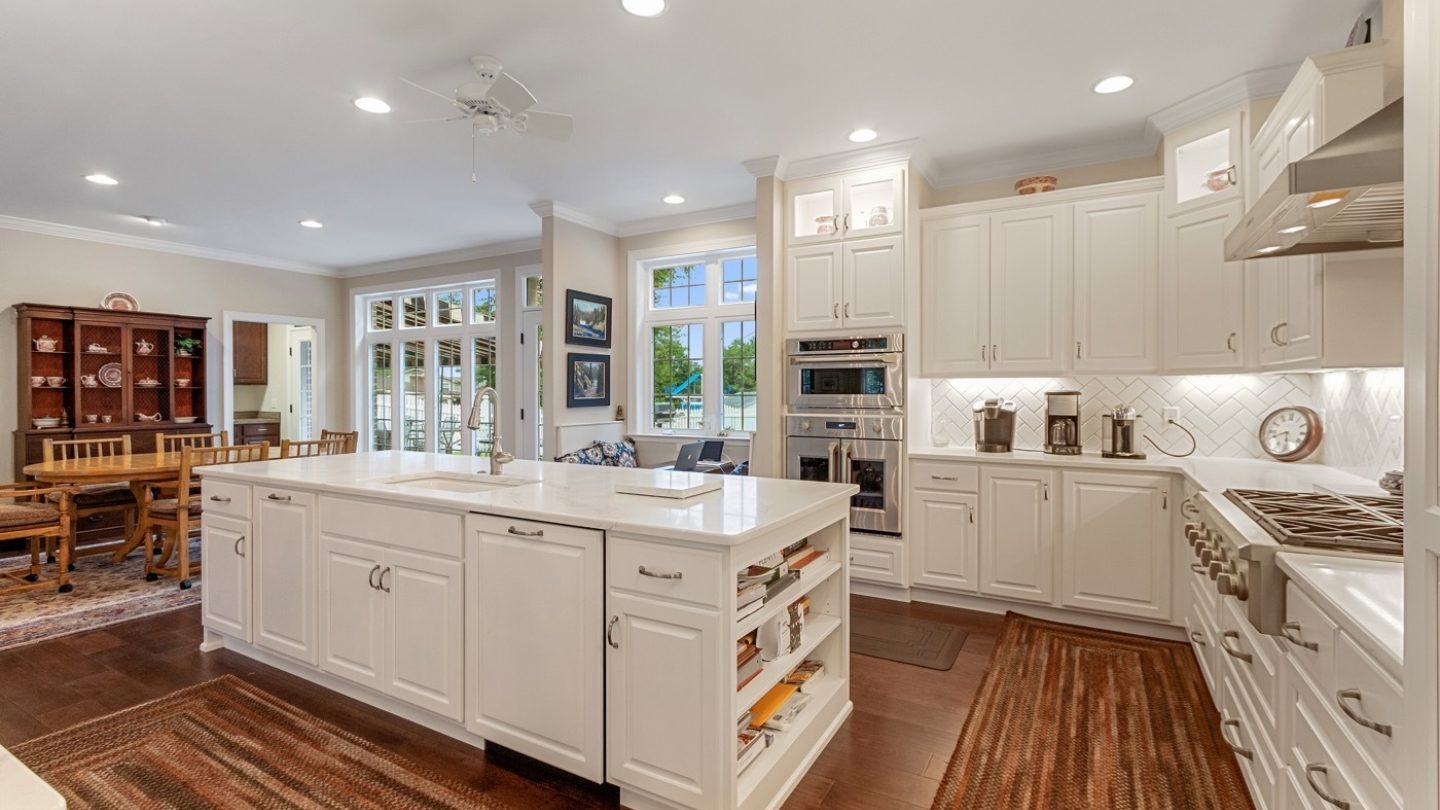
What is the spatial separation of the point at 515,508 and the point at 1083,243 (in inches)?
133

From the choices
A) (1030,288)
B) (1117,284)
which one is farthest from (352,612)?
(1117,284)

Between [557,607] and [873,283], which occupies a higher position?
[873,283]

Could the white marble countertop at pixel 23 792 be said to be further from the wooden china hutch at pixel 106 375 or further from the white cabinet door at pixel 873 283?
the wooden china hutch at pixel 106 375

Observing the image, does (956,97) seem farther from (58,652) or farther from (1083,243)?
(58,652)

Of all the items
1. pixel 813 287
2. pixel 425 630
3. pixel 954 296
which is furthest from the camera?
pixel 813 287

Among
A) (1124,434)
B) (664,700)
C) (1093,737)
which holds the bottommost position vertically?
(1093,737)

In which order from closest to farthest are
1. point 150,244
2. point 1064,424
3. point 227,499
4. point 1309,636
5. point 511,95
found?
point 1309,636, point 511,95, point 227,499, point 1064,424, point 150,244

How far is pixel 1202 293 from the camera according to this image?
11.0 feet

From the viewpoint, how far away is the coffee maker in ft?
12.5

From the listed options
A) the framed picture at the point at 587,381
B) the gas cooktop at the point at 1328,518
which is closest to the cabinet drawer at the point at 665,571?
the gas cooktop at the point at 1328,518

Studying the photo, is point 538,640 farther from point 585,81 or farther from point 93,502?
point 93,502

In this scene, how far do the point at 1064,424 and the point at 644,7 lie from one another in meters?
3.10

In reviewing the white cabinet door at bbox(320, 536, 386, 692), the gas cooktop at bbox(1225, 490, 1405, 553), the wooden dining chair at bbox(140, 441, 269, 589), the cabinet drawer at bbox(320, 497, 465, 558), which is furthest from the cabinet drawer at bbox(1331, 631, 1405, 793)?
the wooden dining chair at bbox(140, 441, 269, 589)

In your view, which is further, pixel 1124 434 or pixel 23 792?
pixel 1124 434
